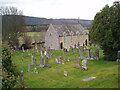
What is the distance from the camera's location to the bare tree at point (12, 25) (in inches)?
1564

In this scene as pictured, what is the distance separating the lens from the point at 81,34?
4425cm

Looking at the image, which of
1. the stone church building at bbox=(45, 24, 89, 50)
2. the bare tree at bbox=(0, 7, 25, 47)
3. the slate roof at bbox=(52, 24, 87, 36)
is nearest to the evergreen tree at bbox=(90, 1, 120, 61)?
the stone church building at bbox=(45, 24, 89, 50)

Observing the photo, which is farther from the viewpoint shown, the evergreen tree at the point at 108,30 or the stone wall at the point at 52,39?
the stone wall at the point at 52,39

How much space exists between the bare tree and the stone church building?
7275 mm

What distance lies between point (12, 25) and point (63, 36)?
42.5ft

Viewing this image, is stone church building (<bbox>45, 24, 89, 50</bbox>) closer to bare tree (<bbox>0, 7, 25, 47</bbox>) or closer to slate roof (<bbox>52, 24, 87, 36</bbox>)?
slate roof (<bbox>52, 24, 87, 36</bbox>)

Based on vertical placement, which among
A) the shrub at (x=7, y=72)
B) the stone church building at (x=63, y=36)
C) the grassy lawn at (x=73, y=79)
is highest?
the stone church building at (x=63, y=36)

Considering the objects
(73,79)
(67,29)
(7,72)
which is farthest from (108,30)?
(67,29)

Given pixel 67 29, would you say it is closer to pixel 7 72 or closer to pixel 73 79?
pixel 73 79

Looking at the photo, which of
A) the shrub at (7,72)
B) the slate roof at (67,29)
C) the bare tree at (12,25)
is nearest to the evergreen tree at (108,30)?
the shrub at (7,72)

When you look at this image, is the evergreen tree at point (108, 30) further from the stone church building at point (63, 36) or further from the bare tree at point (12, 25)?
the bare tree at point (12, 25)

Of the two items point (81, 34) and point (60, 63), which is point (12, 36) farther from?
point (60, 63)

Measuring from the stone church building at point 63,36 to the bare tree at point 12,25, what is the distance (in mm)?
7275

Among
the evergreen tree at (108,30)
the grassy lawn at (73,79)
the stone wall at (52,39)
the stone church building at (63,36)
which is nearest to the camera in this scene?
the grassy lawn at (73,79)
